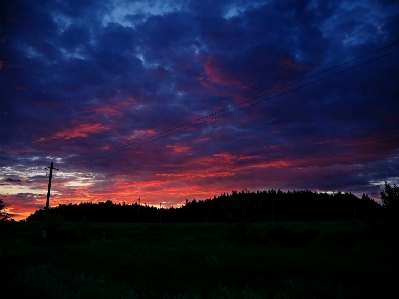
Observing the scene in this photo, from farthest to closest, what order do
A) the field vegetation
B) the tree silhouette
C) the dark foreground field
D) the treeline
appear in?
the treeline → the tree silhouette → the field vegetation → the dark foreground field

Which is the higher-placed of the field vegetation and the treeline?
the treeline

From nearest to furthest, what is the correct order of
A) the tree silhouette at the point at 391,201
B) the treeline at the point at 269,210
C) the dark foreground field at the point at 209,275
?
the dark foreground field at the point at 209,275
the tree silhouette at the point at 391,201
the treeline at the point at 269,210

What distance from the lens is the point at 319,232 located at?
3478 centimetres

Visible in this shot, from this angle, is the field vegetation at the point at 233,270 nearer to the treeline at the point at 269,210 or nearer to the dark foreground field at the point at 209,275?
the dark foreground field at the point at 209,275

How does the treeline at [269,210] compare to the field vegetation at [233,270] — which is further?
the treeline at [269,210]

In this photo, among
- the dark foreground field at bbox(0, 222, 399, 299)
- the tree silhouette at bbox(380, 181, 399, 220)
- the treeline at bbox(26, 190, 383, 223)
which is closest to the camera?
the dark foreground field at bbox(0, 222, 399, 299)

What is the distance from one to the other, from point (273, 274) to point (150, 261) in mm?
6717

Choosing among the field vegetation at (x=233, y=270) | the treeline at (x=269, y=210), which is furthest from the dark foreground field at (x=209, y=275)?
the treeline at (x=269, y=210)

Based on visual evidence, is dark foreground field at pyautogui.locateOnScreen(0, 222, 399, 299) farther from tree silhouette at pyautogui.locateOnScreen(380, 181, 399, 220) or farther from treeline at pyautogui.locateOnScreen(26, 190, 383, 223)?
treeline at pyautogui.locateOnScreen(26, 190, 383, 223)

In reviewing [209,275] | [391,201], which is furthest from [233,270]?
[391,201]

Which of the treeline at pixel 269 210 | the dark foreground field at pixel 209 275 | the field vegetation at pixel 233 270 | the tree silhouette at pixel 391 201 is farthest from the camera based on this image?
the treeline at pixel 269 210

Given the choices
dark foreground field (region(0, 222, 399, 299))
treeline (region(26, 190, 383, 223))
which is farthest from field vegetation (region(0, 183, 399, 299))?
treeline (region(26, 190, 383, 223))

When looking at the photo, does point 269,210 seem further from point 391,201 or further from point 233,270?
point 233,270

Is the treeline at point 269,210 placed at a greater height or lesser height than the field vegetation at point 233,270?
greater
